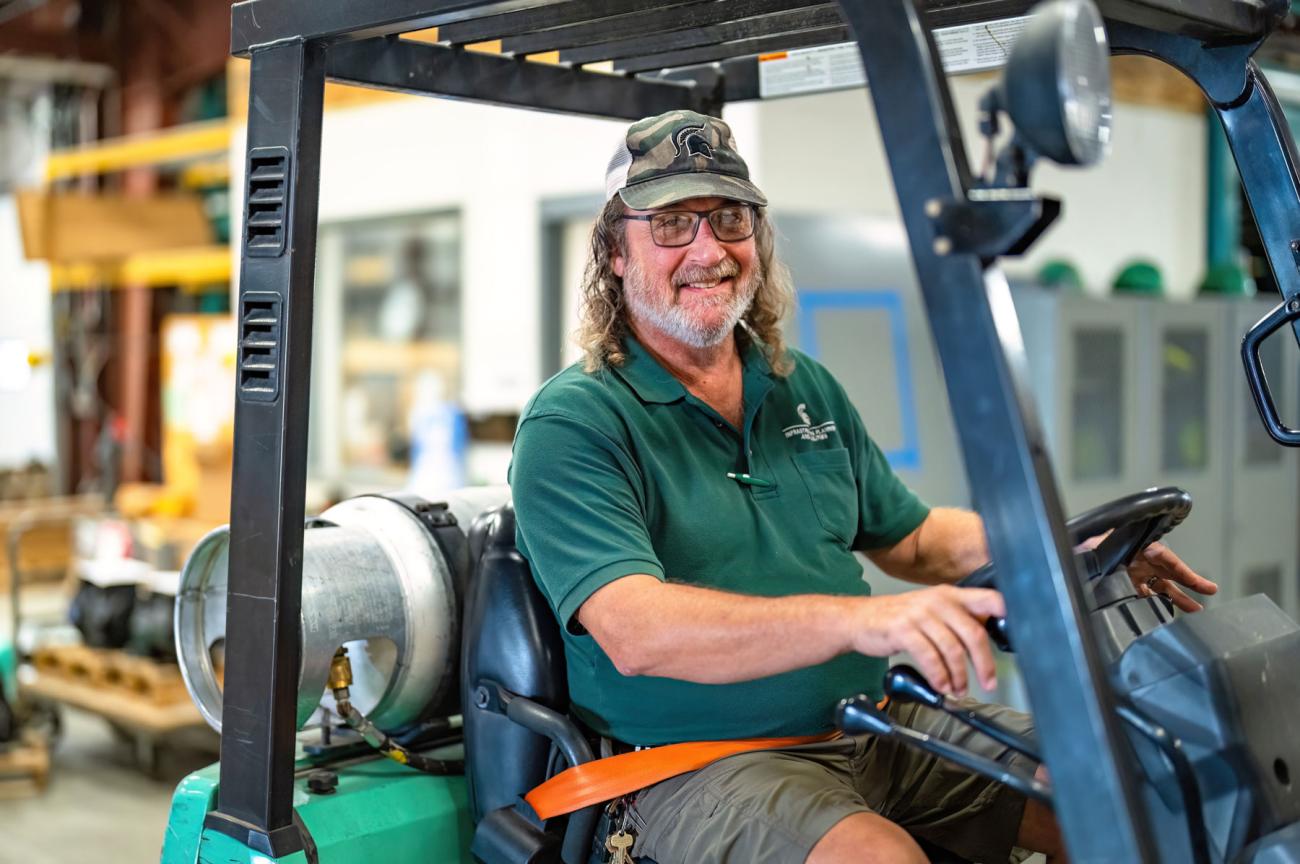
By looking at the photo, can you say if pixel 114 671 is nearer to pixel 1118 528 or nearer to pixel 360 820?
pixel 360 820

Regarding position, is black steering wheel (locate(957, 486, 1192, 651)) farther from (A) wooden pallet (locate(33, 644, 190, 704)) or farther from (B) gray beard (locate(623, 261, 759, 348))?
(A) wooden pallet (locate(33, 644, 190, 704))

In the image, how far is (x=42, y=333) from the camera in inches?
532

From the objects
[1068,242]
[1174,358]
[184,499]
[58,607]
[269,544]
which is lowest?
[58,607]

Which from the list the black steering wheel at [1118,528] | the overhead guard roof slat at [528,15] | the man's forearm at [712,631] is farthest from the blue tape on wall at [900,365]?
the man's forearm at [712,631]

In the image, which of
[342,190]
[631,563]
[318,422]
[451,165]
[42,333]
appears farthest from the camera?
[42,333]

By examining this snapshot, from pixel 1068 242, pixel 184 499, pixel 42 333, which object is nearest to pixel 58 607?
pixel 184 499

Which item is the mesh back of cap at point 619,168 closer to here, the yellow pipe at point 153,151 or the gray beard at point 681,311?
the gray beard at point 681,311

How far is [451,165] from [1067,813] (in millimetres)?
6635

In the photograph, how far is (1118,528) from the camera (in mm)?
2037

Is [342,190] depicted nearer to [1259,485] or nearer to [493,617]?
[1259,485]

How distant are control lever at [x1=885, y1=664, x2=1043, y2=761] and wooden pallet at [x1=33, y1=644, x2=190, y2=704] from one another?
4692 millimetres

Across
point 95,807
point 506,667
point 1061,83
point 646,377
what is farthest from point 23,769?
point 1061,83

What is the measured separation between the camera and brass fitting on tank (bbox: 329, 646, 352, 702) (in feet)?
8.36

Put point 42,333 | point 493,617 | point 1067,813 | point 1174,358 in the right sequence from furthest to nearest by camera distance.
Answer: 1. point 42,333
2. point 1174,358
3. point 493,617
4. point 1067,813
